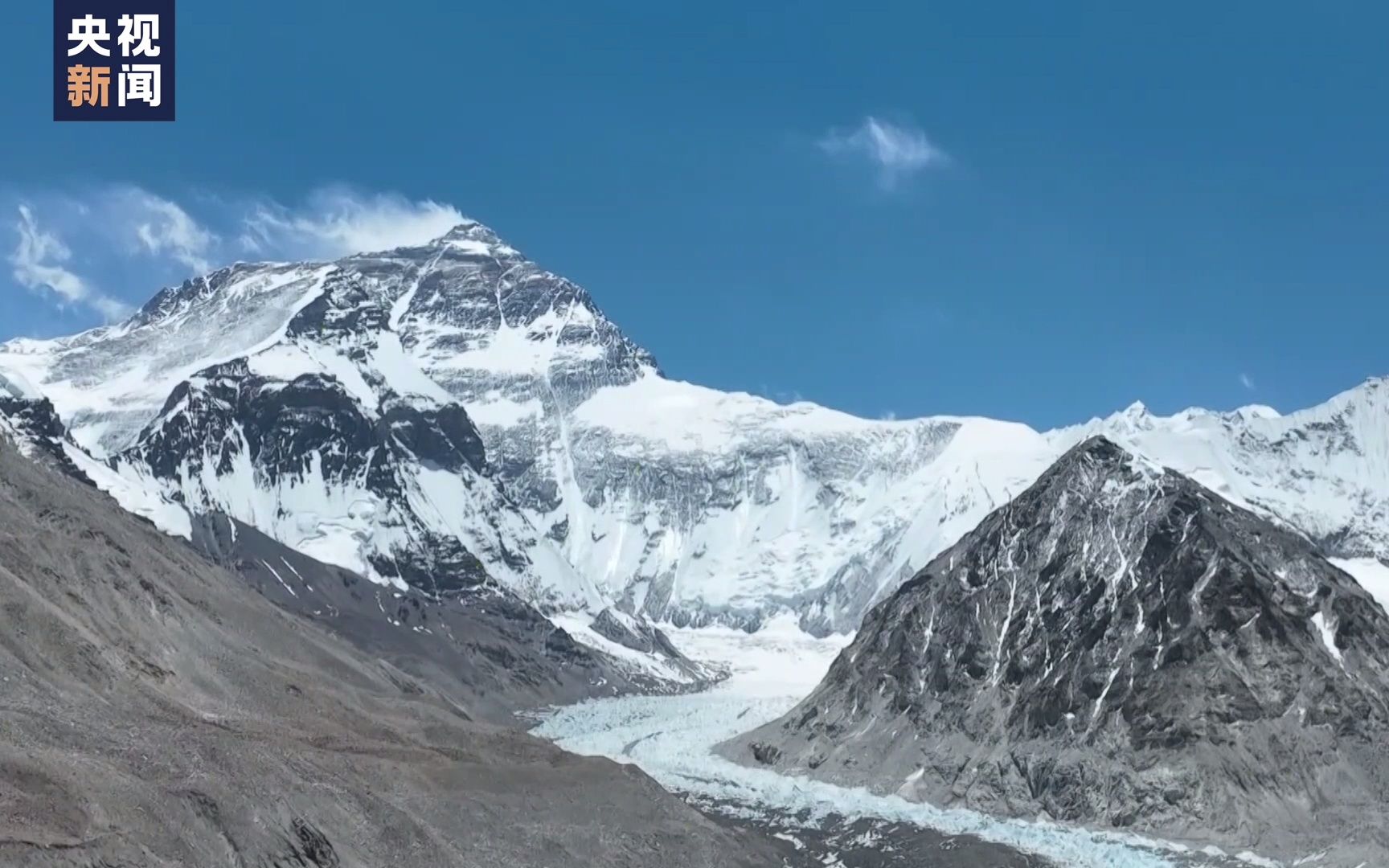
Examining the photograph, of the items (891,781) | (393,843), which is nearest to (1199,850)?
(891,781)

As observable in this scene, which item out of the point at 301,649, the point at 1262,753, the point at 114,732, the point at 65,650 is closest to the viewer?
the point at 114,732

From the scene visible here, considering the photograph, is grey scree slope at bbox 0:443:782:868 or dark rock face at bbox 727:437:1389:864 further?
dark rock face at bbox 727:437:1389:864

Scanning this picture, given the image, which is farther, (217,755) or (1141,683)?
→ (1141,683)

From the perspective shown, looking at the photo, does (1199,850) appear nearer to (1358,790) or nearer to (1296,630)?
(1358,790)

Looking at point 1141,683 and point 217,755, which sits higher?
point 217,755
